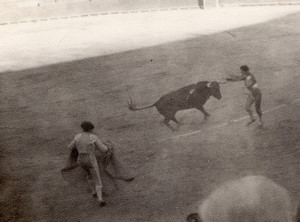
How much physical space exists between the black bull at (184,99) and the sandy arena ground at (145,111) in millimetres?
522

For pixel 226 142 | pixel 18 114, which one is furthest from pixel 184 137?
pixel 18 114

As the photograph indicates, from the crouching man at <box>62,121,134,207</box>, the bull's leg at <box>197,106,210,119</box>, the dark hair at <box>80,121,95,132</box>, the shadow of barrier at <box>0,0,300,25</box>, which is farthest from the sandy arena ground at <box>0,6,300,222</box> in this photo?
the shadow of barrier at <box>0,0,300,25</box>

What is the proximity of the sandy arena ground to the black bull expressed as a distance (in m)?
0.52

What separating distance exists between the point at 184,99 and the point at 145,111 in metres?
1.73

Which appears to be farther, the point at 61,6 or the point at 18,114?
the point at 61,6

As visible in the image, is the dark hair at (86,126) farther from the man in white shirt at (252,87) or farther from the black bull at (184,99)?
the man in white shirt at (252,87)

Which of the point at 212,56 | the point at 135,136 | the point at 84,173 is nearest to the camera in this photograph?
the point at 84,173

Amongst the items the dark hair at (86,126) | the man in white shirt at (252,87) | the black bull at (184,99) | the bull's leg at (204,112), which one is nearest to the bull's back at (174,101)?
the black bull at (184,99)

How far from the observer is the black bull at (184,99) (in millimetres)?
12562

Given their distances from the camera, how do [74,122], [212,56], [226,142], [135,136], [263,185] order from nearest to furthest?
[263,185], [226,142], [135,136], [74,122], [212,56]

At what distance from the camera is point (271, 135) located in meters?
11.9

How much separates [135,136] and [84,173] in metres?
2.48

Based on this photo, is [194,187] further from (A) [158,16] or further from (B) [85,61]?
(A) [158,16]

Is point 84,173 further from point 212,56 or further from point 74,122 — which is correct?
point 212,56
